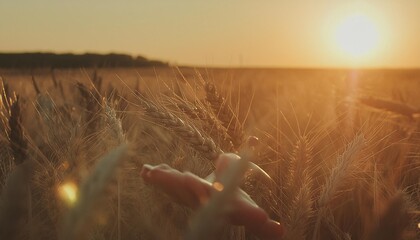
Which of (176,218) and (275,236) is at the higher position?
(275,236)

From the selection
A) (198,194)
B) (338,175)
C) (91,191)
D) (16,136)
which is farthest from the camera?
(16,136)

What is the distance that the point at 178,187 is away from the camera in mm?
673

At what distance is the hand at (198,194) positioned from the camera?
67cm

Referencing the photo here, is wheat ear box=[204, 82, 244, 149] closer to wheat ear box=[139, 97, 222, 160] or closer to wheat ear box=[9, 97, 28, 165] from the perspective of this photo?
wheat ear box=[139, 97, 222, 160]

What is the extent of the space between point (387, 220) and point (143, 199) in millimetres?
747

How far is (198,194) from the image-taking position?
666 mm

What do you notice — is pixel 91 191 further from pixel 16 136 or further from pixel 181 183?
pixel 16 136

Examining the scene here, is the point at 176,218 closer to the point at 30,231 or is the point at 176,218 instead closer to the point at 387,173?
the point at 30,231

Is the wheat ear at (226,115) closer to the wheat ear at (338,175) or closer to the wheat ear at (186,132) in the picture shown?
the wheat ear at (186,132)

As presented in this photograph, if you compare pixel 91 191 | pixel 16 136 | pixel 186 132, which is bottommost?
pixel 16 136

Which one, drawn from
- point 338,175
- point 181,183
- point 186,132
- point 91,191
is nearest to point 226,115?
point 186,132

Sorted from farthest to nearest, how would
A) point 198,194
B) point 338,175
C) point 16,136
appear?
point 16,136
point 338,175
point 198,194

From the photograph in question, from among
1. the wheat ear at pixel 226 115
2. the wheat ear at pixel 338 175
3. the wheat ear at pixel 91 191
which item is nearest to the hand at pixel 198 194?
the wheat ear at pixel 91 191

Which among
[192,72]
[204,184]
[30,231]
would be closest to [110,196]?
[30,231]
